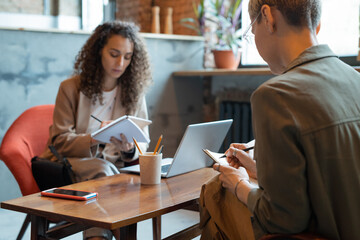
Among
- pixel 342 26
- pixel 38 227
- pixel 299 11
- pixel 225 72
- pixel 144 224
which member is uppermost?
pixel 342 26

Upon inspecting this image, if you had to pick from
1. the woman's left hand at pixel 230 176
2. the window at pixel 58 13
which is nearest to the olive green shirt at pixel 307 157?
the woman's left hand at pixel 230 176

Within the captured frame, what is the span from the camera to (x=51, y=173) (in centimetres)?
217

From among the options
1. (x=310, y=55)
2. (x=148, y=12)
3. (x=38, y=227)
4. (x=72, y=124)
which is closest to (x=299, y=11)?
(x=310, y=55)

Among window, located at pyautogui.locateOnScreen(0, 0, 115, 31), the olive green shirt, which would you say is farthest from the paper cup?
window, located at pyautogui.locateOnScreen(0, 0, 115, 31)

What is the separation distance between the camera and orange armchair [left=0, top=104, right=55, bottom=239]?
230 cm

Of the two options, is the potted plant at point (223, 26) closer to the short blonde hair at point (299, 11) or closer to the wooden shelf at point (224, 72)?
the wooden shelf at point (224, 72)

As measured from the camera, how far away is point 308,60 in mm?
1200

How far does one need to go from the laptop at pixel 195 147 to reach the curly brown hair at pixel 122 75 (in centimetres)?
Answer: 62

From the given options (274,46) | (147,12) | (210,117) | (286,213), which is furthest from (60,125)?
(147,12)

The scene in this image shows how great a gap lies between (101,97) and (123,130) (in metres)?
0.50

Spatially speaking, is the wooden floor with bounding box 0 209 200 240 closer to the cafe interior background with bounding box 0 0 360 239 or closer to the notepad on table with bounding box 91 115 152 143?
the cafe interior background with bounding box 0 0 360 239

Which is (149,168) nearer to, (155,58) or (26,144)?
(26,144)

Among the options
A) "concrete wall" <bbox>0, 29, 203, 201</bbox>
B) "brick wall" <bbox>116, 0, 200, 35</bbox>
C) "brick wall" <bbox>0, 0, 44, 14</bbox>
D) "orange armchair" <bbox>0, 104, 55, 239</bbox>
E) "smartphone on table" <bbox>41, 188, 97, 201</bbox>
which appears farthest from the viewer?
"brick wall" <bbox>0, 0, 44, 14</bbox>

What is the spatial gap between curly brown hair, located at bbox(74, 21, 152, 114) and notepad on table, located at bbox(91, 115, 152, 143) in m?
0.41
